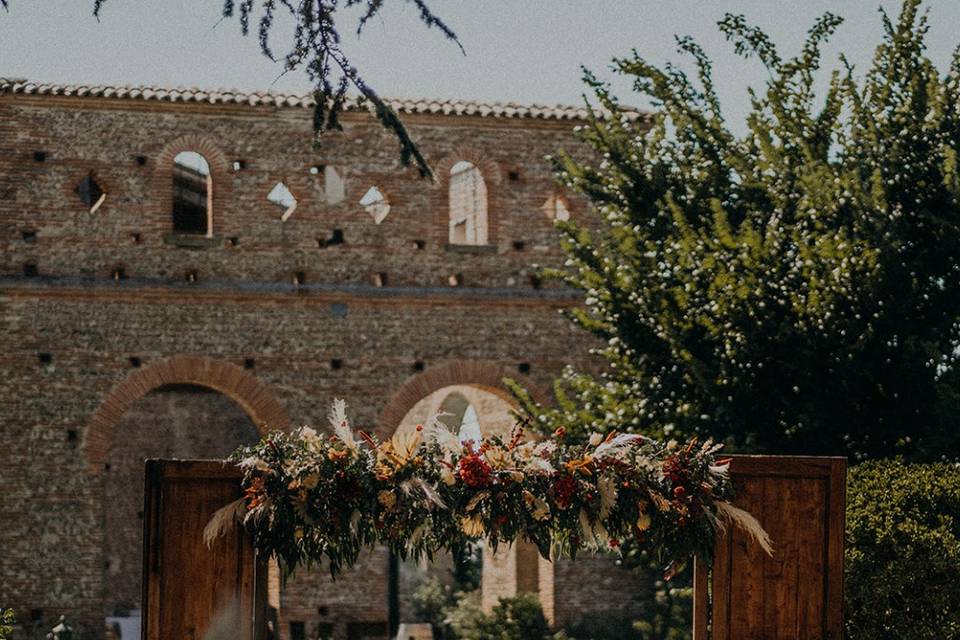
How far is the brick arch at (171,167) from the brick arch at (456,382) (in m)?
2.60

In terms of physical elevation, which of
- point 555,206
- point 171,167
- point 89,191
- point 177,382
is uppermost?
point 89,191

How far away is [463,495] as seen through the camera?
29.2 feet

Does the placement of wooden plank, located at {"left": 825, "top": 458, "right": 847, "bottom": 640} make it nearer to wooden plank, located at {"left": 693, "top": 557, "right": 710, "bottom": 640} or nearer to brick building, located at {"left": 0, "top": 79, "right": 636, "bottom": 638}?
wooden plank, located at {"left": 693, "top": 557, "right": 710, "bottom": 640}

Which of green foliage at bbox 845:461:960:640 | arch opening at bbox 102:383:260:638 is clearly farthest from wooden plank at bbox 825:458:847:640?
arch opening at bbox 102:383:260:638

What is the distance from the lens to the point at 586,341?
18.9 meters

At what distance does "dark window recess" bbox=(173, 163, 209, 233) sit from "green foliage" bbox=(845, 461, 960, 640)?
44.5 ft

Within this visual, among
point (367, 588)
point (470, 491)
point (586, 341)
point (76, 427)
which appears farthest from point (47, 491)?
point (470, 491)

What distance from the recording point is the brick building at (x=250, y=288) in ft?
57.9

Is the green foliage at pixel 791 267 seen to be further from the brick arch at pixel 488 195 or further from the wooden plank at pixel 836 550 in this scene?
the wooden plank at pixel 836 550

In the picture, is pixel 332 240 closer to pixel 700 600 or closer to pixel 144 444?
pixel 144 444

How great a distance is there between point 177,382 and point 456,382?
2.93 metres

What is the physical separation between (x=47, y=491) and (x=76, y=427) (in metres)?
0.70

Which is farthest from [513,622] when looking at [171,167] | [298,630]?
[171,167]

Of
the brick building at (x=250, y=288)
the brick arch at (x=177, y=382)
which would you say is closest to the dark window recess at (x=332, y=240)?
the brick building at (x=250, y=288)
